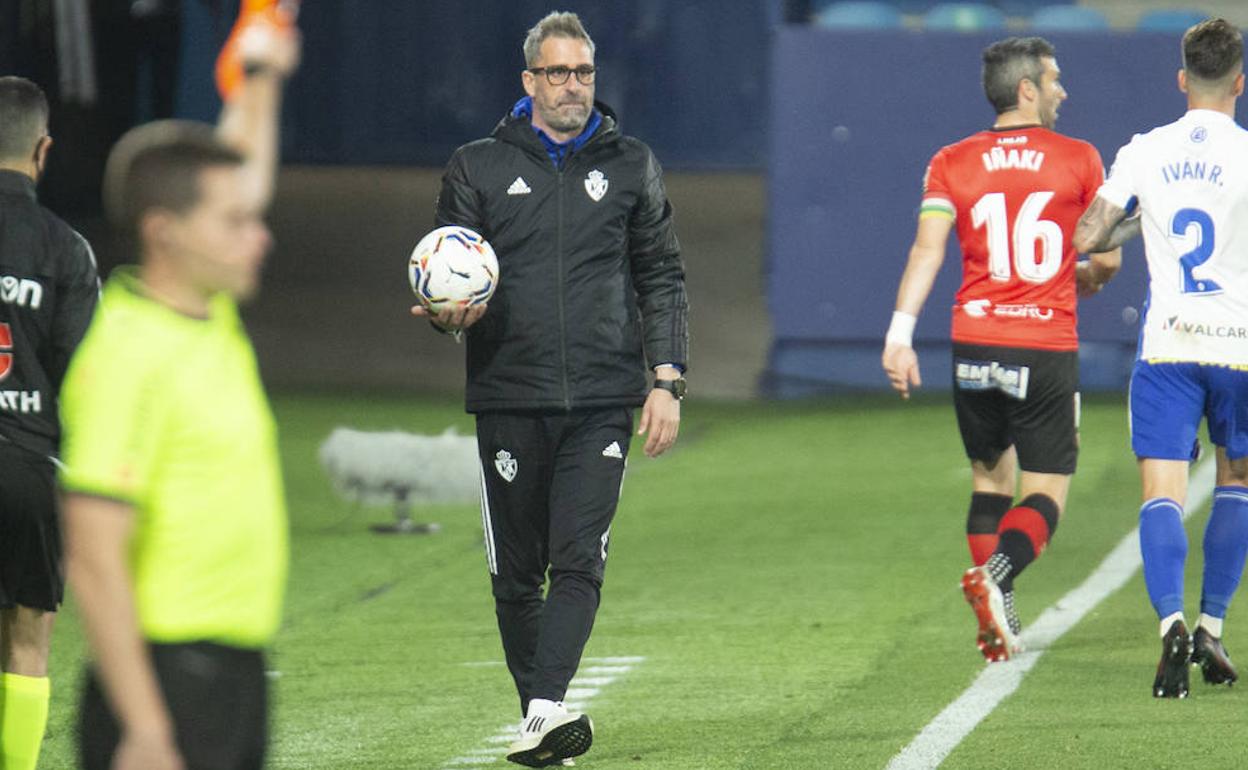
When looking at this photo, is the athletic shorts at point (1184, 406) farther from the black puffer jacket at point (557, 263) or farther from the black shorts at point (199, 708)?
the black shorts at point (199, 708)

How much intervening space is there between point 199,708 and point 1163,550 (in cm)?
442

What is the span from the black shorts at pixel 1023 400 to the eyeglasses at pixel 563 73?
2.32m

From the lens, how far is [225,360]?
362cm

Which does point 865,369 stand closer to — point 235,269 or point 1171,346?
point 1171,346

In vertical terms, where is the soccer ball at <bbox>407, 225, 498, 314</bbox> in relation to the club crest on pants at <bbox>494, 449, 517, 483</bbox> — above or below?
above

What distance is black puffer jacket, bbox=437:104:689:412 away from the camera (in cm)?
644

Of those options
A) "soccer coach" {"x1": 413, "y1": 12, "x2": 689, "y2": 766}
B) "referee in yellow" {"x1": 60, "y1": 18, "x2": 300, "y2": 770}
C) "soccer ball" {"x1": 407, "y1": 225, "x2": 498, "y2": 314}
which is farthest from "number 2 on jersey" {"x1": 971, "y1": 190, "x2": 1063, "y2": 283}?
"referee in yellow" {"x1": 60, "y1": 18, "x2": 300, "y2": 770}

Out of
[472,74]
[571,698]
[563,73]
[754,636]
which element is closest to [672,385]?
[563,73]

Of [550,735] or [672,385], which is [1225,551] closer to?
[672,385]

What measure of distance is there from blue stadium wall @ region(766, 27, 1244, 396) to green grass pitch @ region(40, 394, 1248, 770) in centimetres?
331

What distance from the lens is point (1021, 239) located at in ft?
26.2

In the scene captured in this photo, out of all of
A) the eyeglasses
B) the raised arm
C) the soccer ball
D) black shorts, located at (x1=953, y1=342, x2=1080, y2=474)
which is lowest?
black shorts, located at (x1=953, y1=342, x2=1080, y2=474)

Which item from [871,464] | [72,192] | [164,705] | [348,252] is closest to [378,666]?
[164,705]

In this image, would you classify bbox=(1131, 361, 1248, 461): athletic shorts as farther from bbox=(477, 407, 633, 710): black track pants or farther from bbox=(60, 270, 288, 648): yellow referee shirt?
bbox=(60, 270, 288, 648): yellow referee shirt
